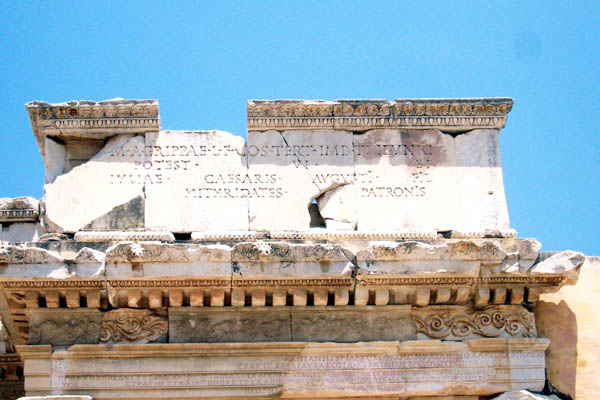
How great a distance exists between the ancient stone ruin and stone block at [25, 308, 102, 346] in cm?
1

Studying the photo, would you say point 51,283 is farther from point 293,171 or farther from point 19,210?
point 293,171

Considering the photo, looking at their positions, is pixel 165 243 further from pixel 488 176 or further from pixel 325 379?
pixel 488 176

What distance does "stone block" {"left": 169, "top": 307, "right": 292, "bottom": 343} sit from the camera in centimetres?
1074

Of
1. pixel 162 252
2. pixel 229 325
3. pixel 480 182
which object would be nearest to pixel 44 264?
pixel 162 252

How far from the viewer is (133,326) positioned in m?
10.8

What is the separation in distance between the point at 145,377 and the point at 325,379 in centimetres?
177

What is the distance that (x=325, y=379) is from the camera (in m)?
10.6

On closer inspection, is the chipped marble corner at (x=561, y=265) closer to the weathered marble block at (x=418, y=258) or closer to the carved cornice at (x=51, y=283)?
the weathered marble block at (x=418, y=258)

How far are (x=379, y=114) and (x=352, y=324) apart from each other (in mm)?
2525

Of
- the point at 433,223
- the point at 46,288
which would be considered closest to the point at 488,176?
the point at 433,223

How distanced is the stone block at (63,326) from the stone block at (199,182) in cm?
124

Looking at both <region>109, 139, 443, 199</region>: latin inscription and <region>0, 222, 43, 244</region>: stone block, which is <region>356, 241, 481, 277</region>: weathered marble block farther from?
<region>0, 222, 43, 244</region>: stone block

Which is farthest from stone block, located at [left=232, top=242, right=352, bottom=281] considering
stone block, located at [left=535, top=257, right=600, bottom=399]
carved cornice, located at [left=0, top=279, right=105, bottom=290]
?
stone block, located at [left=535, top=257, right=600, bottom=399]

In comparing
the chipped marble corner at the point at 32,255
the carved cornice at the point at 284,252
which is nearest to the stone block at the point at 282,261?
the carved cornice at the point at 284,252
